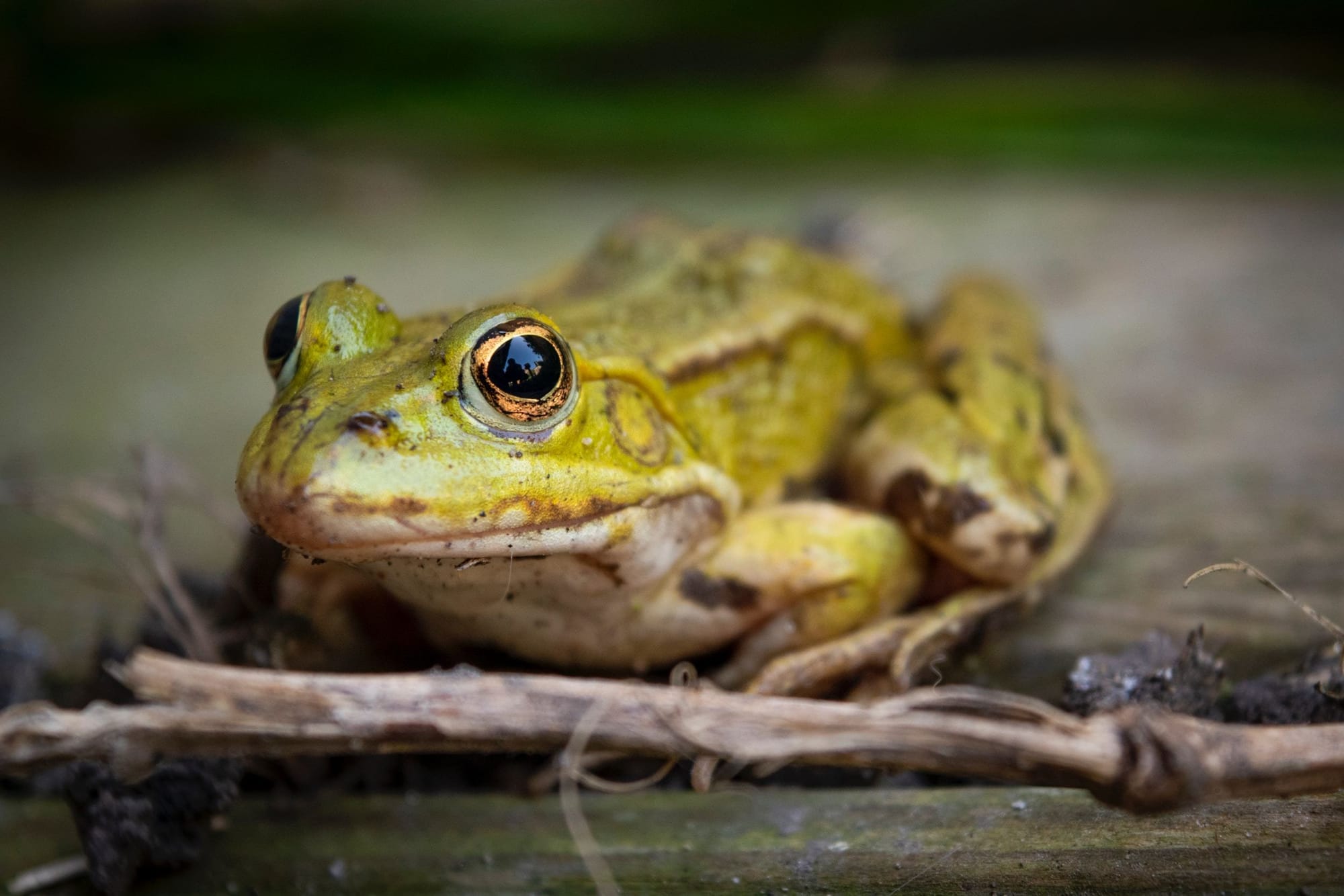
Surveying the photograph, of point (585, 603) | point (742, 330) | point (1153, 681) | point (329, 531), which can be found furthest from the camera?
point (742, 330)

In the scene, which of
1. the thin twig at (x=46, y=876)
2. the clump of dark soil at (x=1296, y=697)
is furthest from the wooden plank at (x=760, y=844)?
the clump of dark soil at (x=1296, y=697)

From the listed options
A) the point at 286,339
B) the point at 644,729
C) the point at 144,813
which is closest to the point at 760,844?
the point at 644,729

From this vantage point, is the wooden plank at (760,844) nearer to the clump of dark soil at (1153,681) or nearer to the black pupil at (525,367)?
the clump of dark soil at (1153,681)

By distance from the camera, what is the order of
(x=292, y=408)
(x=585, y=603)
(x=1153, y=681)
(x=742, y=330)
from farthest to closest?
(x=742, y=330) < (x=585, y=603) < (x=1153, y=681) < (x=292, y=408)

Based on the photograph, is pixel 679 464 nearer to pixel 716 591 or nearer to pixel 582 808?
pixel 716 591

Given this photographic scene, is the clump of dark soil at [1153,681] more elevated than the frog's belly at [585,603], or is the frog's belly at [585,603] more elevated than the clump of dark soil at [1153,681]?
the frog's belly at [585,603]

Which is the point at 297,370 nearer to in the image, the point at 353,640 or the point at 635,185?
the point at 353,640

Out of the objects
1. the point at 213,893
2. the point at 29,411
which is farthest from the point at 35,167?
the point at 213,893
